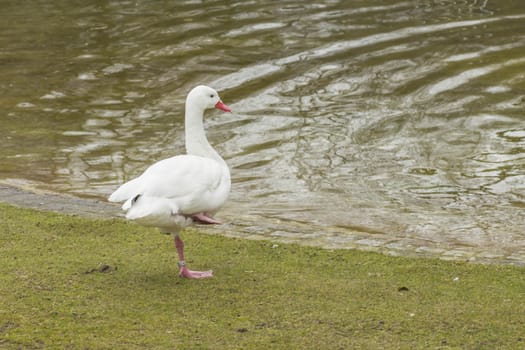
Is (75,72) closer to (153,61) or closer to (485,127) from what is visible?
(153,61)

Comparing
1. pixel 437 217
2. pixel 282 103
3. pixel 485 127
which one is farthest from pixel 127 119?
pixel 437 217

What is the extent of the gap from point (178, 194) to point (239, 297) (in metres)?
0.80

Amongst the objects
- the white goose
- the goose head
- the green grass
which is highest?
the goose head

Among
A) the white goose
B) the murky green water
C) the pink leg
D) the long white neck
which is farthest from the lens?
the murky green water

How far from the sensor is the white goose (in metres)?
6.17

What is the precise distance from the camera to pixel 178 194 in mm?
6281

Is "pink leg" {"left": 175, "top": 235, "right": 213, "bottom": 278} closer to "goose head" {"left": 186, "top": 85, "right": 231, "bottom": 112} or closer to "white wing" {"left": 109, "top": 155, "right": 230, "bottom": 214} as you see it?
"white wing" {"left": 109, "top": 155, "right": 230, "bottom": 214}

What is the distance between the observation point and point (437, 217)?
28.9ft

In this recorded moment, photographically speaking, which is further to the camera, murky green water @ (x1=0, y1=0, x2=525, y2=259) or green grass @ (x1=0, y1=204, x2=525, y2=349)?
murky green water @ (x1=0, y1=0, x2=525, y2=259)

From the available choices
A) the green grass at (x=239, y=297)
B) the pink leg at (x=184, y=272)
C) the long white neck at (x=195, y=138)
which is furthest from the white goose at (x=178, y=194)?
the green grass at (x=239, y=297)

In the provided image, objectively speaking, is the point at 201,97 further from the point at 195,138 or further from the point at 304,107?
the point at 304,107

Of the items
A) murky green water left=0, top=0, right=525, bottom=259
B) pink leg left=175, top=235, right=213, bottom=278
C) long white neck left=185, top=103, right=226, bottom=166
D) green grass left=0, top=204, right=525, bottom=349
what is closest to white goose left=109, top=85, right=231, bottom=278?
pink leg left=175, top=235, right=213, bottom=278

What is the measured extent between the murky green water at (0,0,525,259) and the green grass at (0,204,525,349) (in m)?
0.87

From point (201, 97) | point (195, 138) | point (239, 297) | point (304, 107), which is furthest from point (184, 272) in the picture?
point (304, 107)
